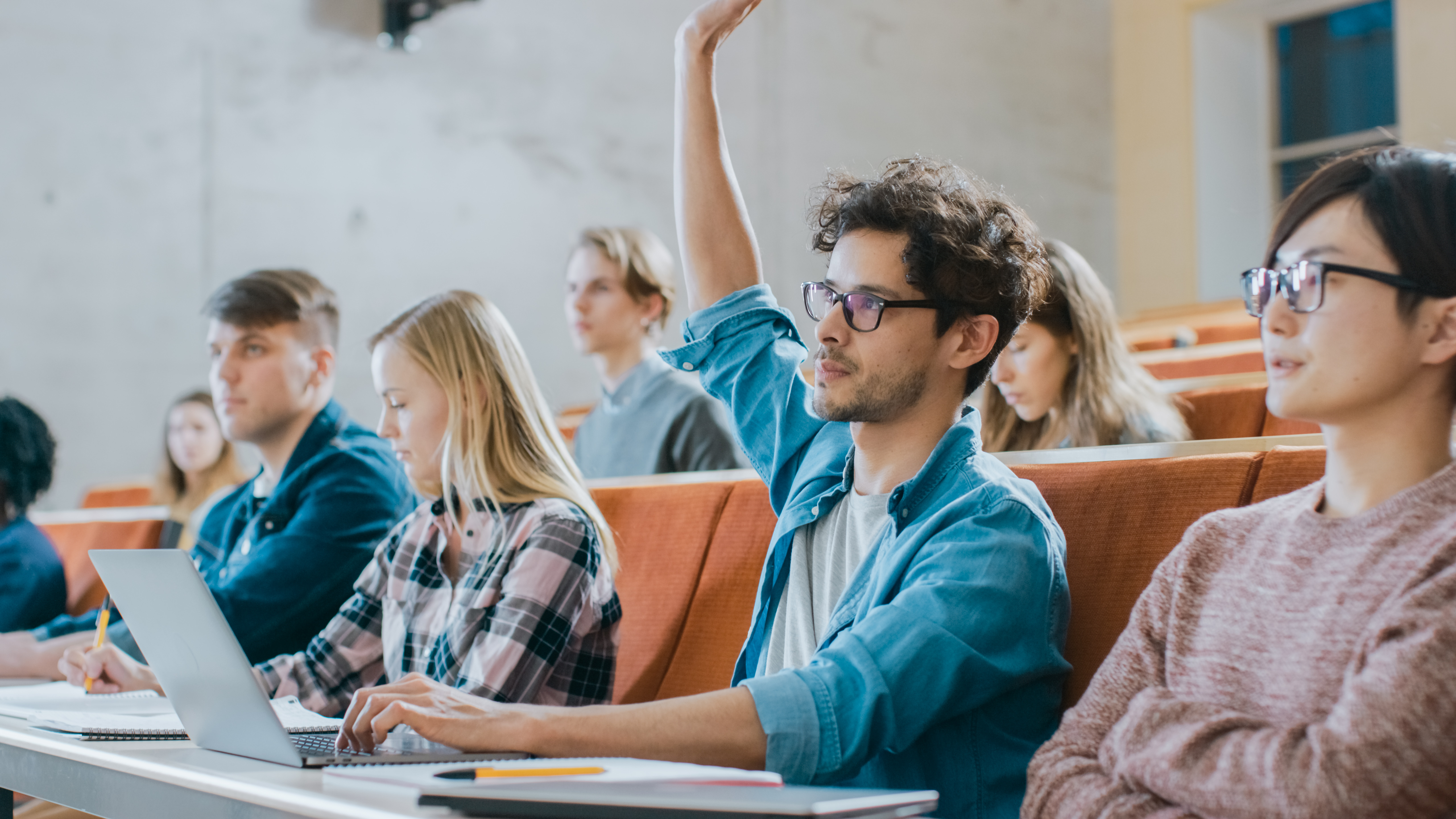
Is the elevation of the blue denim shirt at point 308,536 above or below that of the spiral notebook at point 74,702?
above

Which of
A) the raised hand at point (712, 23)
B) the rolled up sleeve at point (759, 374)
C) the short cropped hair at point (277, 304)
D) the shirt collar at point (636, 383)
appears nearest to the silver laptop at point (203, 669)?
the rolled up sleeve at point (759, 374)

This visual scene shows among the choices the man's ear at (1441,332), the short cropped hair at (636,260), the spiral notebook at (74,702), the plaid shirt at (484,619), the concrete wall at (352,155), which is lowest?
the spiral notebook at (74,702)

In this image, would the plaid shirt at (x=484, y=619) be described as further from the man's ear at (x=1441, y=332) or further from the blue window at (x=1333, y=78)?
the blue window at (x=1333, y=78)

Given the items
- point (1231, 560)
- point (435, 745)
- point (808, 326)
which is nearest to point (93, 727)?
point (435, 745)

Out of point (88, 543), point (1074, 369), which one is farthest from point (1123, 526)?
point (88, 543)

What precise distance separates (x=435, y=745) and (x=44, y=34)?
5019 millimetres

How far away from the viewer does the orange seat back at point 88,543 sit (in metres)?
3.27

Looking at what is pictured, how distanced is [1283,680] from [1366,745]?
0.12 metres

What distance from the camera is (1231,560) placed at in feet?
3.62

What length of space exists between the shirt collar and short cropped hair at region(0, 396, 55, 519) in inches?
51.8

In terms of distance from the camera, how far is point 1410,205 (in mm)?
1007

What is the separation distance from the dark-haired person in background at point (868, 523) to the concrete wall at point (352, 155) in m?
4.51

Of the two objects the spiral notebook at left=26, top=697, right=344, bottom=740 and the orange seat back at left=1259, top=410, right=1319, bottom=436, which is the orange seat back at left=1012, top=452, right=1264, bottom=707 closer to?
the spiral notebook at left=26, top=697, right=344, bottom=740

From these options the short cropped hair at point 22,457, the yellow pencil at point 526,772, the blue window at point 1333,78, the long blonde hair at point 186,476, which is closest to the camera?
the yellow pencil at point 526,772
